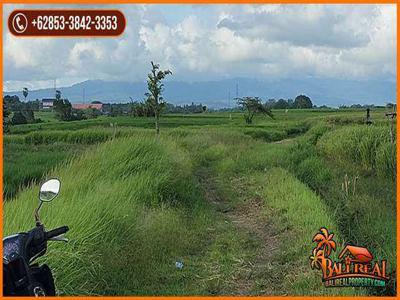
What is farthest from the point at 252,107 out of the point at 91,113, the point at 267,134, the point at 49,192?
the point at 49,192

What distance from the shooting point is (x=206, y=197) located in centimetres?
464

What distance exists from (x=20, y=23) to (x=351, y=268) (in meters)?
2.50

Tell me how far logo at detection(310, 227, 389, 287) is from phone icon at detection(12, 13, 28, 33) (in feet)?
7.66

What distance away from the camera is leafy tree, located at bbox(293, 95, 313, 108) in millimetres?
3492

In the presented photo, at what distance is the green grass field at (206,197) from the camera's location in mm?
3175

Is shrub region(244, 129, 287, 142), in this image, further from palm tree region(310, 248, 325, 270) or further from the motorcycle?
the motorcycle

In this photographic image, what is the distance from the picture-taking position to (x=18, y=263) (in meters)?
2.32

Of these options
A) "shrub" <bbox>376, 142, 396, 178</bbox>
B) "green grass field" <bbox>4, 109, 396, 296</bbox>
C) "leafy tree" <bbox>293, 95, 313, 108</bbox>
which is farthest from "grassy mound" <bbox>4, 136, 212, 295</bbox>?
"shrub" <bbox>376, 142, 396, 178</bbox>

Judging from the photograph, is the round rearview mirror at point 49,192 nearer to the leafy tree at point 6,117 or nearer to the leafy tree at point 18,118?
the leafy tree at point 6,117

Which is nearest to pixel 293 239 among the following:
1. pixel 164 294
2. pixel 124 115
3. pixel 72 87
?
pixel 164 294

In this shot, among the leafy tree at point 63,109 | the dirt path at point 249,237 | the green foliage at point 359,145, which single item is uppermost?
the leafy tree at point 63,109

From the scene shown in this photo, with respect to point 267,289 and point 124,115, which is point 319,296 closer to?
point 267,289

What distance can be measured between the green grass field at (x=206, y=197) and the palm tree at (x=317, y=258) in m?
0.05

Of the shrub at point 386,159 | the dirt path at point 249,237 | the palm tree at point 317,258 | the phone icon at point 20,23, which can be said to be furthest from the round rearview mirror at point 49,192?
the shrub at point 386,159
